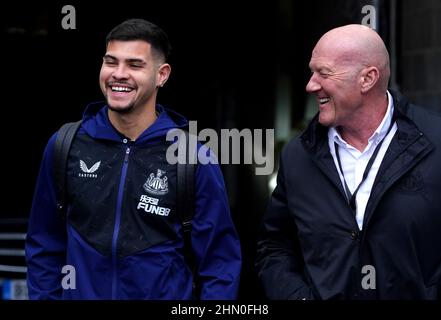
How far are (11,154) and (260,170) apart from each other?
3061 millimetres

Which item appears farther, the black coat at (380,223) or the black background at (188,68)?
the black background at (188,68)

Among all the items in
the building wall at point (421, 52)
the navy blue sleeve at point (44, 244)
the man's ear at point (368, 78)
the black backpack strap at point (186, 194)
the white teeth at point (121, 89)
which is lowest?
the navy blue sleeve at point (44, 244)

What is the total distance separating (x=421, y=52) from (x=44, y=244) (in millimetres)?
4739

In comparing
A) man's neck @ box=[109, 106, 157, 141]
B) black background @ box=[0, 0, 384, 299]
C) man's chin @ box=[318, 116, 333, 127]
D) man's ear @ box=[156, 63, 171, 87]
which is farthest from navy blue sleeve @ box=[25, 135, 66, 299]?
black background @ box=[0, 0, 384, 299]

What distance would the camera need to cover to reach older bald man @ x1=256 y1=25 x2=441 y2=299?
392cm

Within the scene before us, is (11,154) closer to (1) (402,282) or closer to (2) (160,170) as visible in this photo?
(2) (160,170)

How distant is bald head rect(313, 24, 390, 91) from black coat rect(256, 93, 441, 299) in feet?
0.78

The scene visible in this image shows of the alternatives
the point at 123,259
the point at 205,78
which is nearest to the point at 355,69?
the point at 123,259

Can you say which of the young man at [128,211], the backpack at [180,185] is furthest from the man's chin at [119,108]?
the backpack at [180,185]

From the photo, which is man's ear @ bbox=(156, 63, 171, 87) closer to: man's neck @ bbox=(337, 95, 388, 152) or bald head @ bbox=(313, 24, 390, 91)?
bald head @ bbox=(313, 24, 390, 91)

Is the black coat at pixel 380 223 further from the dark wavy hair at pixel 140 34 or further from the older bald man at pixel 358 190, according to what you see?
the dark wavy hair at pixel 140 34

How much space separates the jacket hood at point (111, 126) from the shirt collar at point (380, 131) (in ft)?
2.47

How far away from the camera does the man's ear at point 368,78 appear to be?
4.11 m
